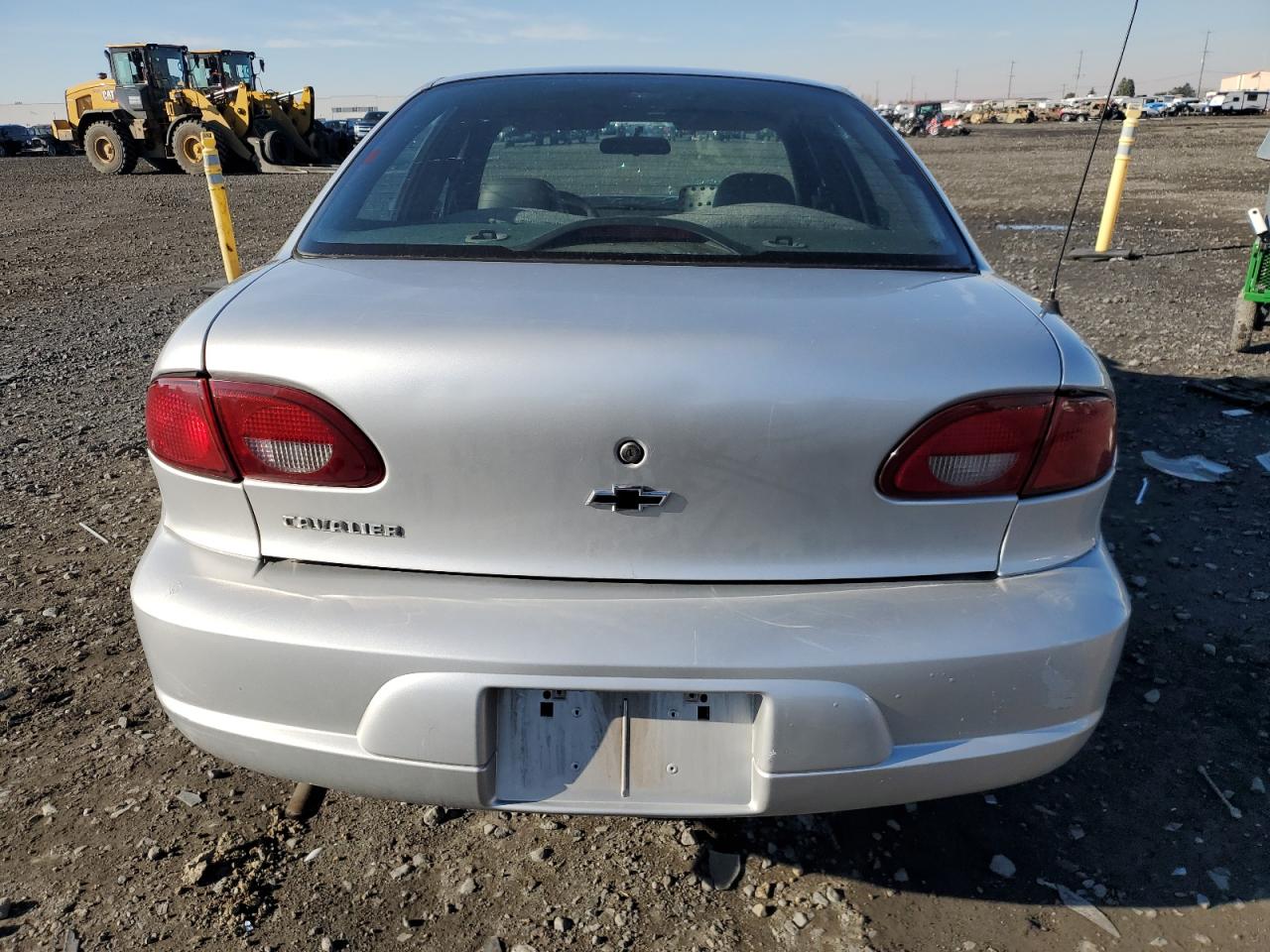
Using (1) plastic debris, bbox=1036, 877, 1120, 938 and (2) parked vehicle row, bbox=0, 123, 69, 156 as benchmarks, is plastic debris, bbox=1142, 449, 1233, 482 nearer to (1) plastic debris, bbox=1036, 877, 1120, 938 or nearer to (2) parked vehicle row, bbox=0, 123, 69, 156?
(1) plastic debris, bbox=1036, 877, 1120, 938

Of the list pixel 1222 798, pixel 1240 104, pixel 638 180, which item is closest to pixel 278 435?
pixel 638 180

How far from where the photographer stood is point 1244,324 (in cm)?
550

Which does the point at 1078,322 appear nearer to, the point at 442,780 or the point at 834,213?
the point at 834,213

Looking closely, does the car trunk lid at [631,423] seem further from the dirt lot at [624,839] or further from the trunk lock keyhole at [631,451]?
the dirt lot at [624,839]

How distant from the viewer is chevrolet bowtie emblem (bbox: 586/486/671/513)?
1436mm

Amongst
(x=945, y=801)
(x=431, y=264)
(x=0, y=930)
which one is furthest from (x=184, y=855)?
(x=945, y=801)

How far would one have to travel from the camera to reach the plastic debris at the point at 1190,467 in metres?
3.89

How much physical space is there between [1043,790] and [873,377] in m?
1.32

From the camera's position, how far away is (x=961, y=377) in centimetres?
144

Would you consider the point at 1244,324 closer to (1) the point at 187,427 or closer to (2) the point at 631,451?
(2) the point at 631,451

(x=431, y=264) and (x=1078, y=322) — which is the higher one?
(x=431, y=264)

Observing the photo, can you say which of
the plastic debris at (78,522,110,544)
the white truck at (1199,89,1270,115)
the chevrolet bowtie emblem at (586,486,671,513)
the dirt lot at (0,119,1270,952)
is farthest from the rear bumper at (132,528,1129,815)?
the white truck at (1199,89,1270,115)

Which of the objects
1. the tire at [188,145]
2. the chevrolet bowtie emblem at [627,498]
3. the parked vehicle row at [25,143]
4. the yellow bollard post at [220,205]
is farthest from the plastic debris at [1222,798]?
the parked vehicle row at [25,143]

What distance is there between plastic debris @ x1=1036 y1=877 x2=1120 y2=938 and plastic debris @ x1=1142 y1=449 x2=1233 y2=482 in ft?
8.37
